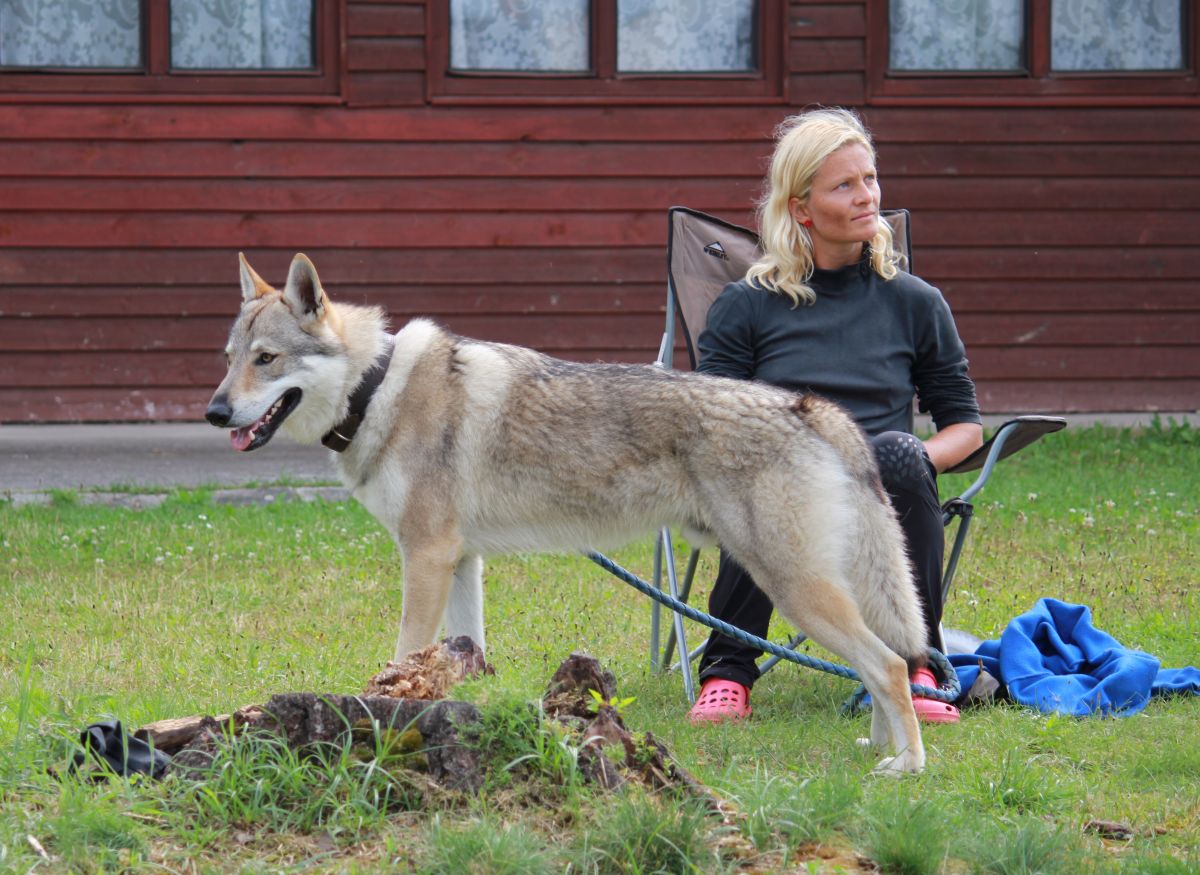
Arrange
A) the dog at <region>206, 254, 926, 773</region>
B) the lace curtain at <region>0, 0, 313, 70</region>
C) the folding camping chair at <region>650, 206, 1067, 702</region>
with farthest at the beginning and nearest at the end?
the lace curtain at <region>0, 0, 313, 70</region>, the folding camping chair at <region>650, 206, 1067, 702</region>, the dog at <region>206, 254, 926, 773</region>

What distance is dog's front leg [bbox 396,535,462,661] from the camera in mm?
4246

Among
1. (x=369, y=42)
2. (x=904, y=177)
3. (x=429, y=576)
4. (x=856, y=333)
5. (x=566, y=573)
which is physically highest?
(x=369, y=42)

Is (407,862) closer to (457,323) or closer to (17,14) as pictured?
(457,323)

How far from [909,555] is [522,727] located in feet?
5.36

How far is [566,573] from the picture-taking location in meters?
6.50

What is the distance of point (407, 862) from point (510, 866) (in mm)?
232

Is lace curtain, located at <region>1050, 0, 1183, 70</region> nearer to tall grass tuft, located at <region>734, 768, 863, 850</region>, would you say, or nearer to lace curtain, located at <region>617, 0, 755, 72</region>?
lace curtain, located at <region>617, 0, 755, 72</region>

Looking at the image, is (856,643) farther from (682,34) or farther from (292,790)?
(682,34)

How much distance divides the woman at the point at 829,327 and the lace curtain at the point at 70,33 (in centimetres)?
659

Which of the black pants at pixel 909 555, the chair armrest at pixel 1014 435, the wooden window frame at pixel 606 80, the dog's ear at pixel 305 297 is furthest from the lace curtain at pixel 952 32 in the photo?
the dog's ear at pixel 305 297

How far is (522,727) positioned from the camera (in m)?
3.14

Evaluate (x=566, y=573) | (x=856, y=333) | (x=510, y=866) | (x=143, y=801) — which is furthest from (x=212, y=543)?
(x=510, y=866)

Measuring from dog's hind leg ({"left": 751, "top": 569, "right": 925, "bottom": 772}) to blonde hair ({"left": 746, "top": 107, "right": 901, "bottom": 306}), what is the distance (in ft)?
3.67

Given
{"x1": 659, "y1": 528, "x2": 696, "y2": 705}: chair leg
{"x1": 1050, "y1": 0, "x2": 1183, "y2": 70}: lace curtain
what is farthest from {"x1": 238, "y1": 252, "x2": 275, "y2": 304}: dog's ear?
{"x1": 1050, "y1": 0, "x2": 1183, "y2": 70}: lace curtain
